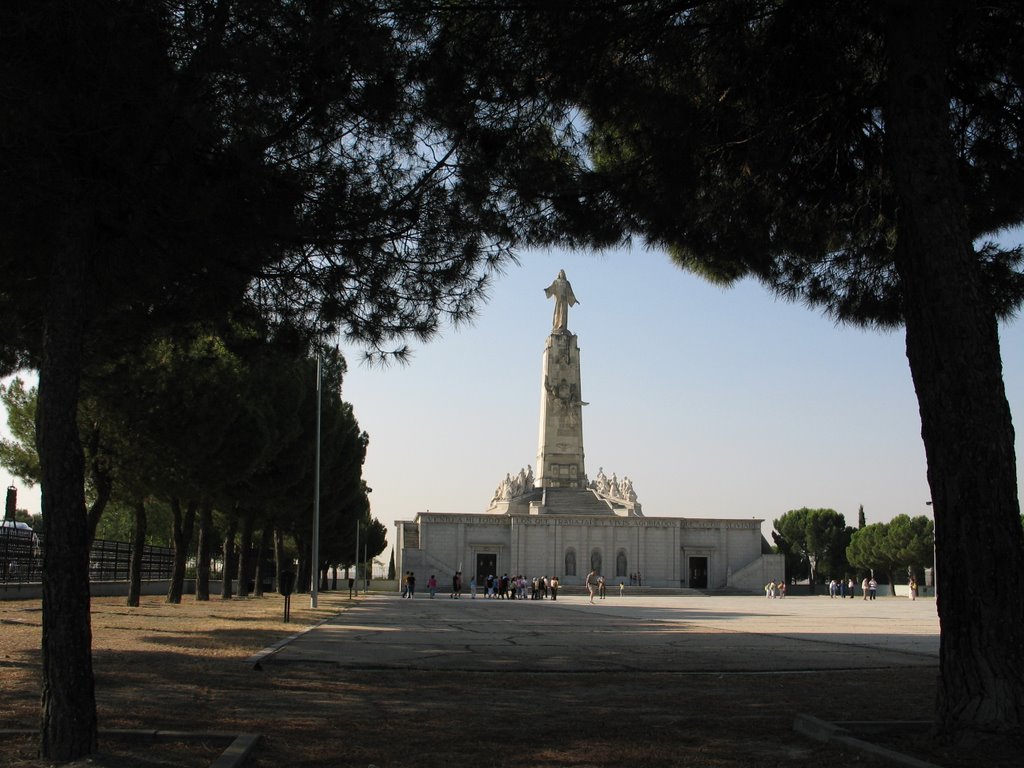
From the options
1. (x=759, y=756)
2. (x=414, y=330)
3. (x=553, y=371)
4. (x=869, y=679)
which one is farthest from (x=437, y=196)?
(x=553, y=371)

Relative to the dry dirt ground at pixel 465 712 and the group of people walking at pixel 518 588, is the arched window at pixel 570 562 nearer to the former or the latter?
the group of people walking at pixel 518 588

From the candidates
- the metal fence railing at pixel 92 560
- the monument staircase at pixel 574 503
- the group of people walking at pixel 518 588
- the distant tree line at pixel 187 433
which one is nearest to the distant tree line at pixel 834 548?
the monument staircase at pixel 574 503

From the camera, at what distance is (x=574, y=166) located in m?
9.73

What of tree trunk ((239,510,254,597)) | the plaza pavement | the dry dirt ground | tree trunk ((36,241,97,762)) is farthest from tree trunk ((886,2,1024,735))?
tree trunk ((239,510,254,597))

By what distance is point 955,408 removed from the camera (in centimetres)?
682

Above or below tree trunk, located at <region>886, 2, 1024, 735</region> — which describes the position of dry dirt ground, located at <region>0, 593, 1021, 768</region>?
below

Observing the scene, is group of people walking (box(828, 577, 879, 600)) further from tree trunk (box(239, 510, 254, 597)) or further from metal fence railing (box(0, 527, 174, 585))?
metal fence railing (box(0, 527, 174, 585))

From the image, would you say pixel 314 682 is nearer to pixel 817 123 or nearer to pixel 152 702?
pixel 152 702

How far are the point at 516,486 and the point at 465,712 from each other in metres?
63.8

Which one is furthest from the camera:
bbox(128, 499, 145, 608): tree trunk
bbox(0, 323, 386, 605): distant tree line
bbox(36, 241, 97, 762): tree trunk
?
bbox(128, 499, 145, 608): tree trunk

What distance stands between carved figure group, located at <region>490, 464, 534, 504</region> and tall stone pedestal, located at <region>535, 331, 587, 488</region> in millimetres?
1015

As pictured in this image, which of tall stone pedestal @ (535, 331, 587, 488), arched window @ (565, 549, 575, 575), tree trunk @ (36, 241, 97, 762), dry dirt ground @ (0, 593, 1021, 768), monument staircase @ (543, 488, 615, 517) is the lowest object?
arched window @ (565, 549, 575, 575)

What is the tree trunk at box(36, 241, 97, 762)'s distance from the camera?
20.1 ft

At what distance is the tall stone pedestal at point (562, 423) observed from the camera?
237 feet
